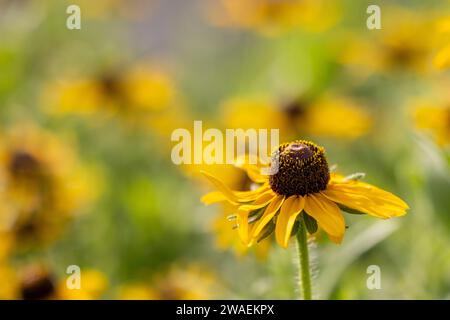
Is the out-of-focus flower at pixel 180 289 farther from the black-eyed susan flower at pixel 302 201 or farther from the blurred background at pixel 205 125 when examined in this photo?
the black-eyed susan flower at pixel 302 201

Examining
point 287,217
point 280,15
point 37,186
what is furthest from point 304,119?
point 287,217

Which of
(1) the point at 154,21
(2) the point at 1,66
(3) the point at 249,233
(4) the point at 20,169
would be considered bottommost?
(3) the point at 249,233

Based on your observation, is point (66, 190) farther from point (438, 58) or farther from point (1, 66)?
point (438, 58)

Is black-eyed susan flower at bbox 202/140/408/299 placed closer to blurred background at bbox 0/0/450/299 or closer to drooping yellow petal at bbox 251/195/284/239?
drooping yellow petal at bbox 251/195/284/239

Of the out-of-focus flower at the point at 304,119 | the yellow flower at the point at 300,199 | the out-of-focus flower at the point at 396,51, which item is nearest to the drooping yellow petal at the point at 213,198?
the yellow flower at the point at 300,199
